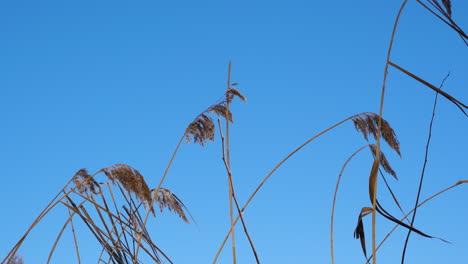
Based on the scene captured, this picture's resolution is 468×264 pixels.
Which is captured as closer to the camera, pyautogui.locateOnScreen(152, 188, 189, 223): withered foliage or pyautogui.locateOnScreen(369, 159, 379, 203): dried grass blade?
pyautogui.locateOnScreen(369, 159, 379, 203): dried grass blade

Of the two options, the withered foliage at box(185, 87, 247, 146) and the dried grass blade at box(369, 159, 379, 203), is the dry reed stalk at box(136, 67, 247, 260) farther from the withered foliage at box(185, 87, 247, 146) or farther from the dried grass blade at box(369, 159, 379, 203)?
the dried grass blade at box(369, 159, 379, 203)

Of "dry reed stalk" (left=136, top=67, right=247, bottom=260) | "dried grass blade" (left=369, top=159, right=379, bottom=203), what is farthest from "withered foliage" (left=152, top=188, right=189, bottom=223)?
"dried grass blade" (left=369, top=159, right=379, bottom=203)

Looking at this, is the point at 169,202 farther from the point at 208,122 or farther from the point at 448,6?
the point at 448,6

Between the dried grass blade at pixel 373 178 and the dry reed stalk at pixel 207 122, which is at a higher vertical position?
the dry reed stalk at pixel 207 122

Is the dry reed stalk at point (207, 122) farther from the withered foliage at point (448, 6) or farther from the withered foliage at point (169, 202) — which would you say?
the withered foliage at point (448, 6)

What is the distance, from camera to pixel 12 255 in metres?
2.41

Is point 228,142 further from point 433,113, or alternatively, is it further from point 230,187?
point 433,113

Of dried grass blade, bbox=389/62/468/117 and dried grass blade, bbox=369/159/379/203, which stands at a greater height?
dried grass blade, bbox=389/62/468/117

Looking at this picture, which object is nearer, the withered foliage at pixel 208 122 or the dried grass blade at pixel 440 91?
the dried grass blade at pixel 440 91

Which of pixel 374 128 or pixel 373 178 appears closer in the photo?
pixel 373 178

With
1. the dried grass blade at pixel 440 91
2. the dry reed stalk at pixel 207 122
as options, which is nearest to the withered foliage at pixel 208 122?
the dry reed stalk at pixel 207 122

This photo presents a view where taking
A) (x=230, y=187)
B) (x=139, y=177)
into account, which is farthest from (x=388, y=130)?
(x=139, y=177)

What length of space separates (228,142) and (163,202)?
Answer: 1.55 ft

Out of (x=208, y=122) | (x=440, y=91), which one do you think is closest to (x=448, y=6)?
(x=440, y=91)
